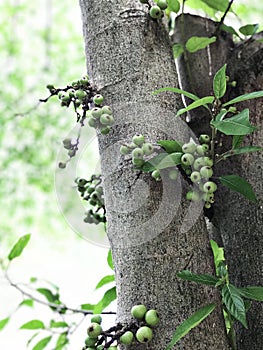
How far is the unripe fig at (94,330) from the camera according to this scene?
0.54 m

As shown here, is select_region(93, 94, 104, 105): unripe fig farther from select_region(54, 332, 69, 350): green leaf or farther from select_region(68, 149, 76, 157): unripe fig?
select_region(54, 332, 69, 350): green leaf

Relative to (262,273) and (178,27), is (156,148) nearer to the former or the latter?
(262,273)

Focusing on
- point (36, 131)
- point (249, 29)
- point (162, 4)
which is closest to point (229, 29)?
point (249, 29)

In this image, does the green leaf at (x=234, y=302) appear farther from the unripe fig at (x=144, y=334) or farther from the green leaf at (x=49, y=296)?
the green leaf at (x=49, y=296)

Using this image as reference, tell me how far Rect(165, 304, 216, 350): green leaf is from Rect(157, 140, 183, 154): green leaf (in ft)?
0.55

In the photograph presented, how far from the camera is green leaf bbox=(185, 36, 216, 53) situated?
2.43 feet

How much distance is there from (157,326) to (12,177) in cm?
246

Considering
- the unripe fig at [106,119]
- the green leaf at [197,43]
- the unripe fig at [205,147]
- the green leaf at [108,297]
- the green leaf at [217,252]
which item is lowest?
the green leaf at [108,297]

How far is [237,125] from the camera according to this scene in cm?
54

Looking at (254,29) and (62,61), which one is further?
(62,61)

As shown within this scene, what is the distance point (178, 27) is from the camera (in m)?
0.85

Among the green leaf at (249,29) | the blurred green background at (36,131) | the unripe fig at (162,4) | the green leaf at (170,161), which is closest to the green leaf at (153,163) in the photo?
the green leaf at (170,161)

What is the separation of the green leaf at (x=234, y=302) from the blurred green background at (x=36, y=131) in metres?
2.24

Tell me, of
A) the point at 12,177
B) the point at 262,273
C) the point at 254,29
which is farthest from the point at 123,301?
the point at 12,177
